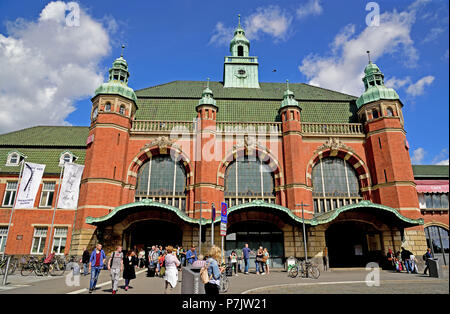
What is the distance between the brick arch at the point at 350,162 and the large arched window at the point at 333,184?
1.12ft

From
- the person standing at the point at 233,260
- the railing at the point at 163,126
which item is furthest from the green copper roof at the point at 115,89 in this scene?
the person standing at the point at 233,260

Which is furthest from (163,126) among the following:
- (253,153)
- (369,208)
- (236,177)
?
(369,208)

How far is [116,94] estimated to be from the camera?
24516mm

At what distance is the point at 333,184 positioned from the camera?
2473cm

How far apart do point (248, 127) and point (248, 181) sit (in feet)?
16.0

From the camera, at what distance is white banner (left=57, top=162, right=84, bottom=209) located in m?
21.3

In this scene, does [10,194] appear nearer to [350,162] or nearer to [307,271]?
[307,271]

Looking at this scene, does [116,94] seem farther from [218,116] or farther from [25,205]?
[25,205]

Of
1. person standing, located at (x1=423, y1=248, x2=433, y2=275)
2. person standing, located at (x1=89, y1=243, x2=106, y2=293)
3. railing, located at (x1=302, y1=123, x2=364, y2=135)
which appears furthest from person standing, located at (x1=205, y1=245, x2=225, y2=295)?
railing, located at (x1=302, y1=123, x2=364, y2=135)

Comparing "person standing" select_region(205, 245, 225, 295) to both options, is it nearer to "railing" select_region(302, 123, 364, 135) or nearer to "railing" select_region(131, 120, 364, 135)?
"railing" select_region(131, 120, 364, 135)

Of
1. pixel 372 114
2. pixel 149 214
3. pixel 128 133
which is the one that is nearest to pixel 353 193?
pixel 372 114

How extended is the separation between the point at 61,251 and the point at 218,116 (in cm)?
1772

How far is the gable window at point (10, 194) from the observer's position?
948 inches
